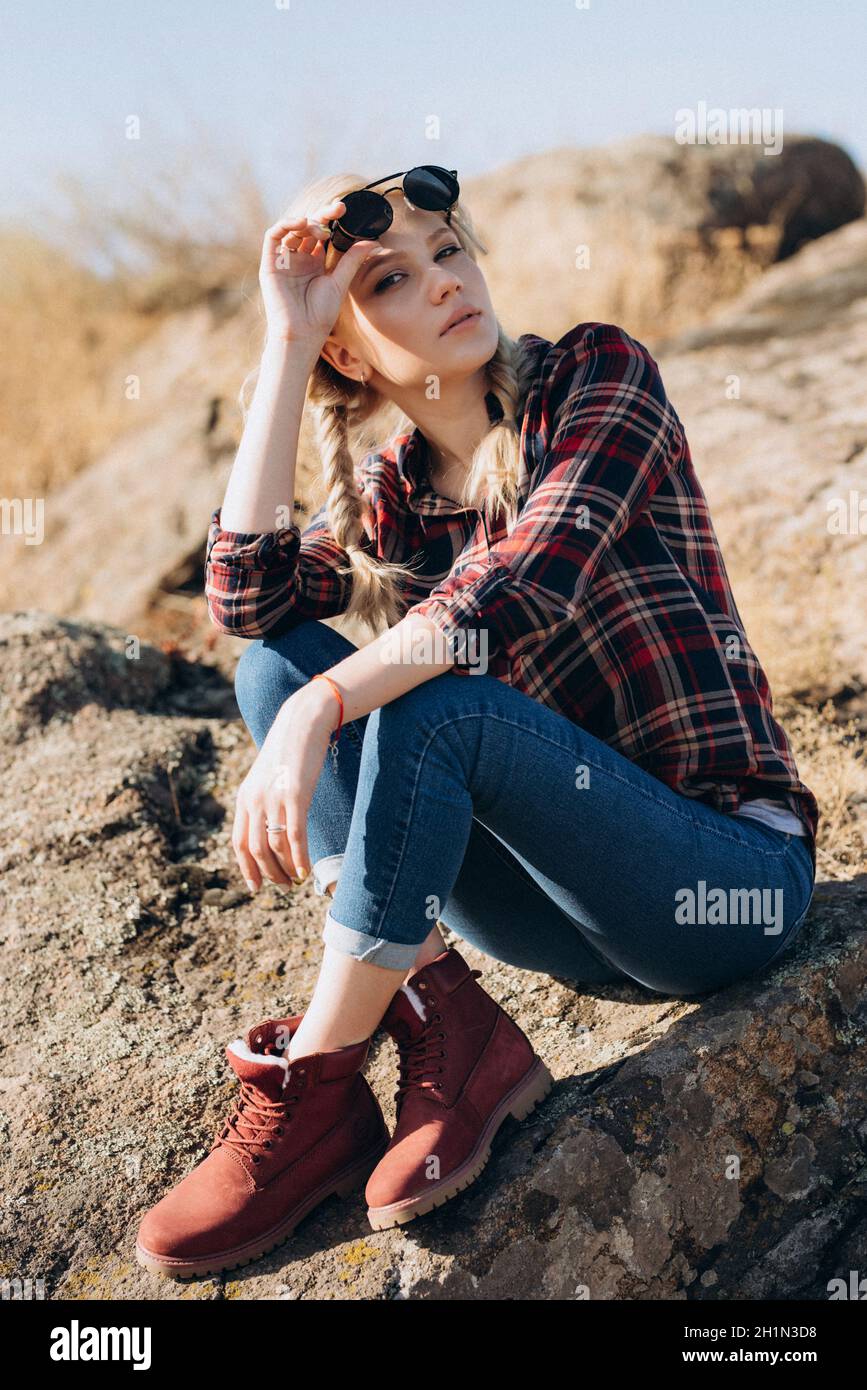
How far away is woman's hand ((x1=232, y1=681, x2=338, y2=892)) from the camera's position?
1.78 m

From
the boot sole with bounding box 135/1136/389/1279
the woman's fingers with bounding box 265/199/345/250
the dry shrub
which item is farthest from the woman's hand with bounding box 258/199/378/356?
the dry shrub

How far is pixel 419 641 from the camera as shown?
1766mm

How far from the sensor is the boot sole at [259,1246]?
6.03ft

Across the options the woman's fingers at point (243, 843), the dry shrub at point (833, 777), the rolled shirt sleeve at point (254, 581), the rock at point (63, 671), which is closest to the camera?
the woman's fingers at point (243, 843)

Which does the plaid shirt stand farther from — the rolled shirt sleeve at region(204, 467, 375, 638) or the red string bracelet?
the red string bracelet

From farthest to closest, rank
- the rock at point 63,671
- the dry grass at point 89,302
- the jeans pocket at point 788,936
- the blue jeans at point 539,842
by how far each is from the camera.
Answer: the dry grass at point 89,302 < the rock at point 63,671 < the jeans pocket at point 788,936 < the blue jeans at point 539,842

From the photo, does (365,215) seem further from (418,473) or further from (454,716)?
(454,716)

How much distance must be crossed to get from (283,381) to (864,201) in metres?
6.44

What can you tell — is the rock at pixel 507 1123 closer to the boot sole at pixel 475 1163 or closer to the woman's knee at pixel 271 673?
the boot sole at pixel 475 1163

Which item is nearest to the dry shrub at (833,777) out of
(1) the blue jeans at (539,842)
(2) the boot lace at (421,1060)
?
(1) the blue jeans at (539,842)

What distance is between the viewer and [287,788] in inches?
69.9

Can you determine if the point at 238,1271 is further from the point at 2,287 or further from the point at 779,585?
the point at 2,287

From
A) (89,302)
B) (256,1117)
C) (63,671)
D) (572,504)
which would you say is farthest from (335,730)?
(89,302)

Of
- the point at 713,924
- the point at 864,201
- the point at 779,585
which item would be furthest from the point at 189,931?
the point at 864,201
